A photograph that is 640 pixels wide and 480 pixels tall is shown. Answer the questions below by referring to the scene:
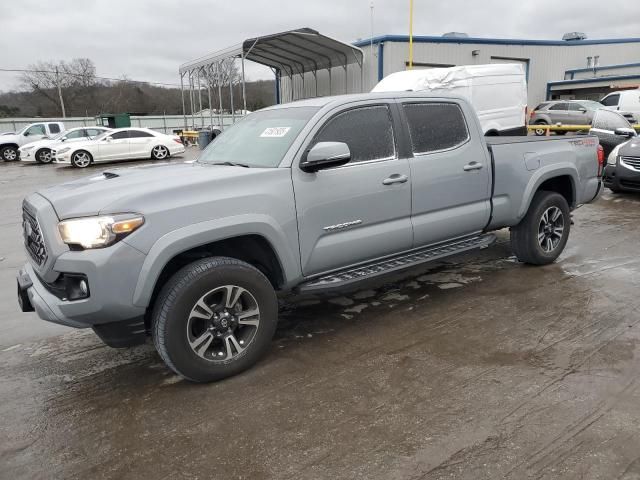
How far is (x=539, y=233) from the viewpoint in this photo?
5.45 meters

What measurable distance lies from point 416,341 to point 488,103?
43.0ft

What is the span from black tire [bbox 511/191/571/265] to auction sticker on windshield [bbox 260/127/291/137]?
9.60 ft

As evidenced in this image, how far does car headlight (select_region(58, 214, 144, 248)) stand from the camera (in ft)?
9.53

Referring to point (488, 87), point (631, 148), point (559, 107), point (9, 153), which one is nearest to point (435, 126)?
point (631, 148)

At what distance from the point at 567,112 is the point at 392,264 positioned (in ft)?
73.0

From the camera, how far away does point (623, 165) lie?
9688 mm

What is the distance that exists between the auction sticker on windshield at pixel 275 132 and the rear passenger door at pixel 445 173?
43.1 inches

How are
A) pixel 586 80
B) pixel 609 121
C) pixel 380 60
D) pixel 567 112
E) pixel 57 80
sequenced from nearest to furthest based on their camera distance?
pixel 609 121 < pixel 567 112 < pixel 380 60 < pixel 586 80 < pixel 57 80

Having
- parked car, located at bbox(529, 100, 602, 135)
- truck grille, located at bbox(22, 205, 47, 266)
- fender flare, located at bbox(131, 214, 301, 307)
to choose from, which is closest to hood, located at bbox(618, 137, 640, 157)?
fender flare, located at bbox(131, 214, 301, 307)

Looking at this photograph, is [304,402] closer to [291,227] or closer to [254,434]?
[254,434]

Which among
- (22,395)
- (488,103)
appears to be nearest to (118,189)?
(22,395)

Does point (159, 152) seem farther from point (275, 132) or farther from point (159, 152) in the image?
point (275, 132)

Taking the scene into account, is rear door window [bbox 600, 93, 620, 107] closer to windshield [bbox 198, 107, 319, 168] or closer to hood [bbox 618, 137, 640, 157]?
hood [bbox 618, 137, 640, 157]

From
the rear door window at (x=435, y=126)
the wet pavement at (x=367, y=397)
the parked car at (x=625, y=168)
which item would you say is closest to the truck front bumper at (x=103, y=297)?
the wet pavement at (x=367, y=397)
